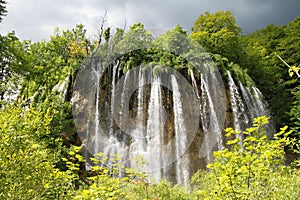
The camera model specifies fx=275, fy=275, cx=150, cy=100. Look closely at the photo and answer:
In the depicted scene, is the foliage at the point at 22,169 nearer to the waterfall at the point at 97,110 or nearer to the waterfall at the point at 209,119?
the waterfall at the point at 97,110

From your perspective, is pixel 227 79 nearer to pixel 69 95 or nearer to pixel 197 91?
pixel 197 91

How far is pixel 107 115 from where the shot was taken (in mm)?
12367

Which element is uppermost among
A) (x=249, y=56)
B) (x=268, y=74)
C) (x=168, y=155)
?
(x=249, y=56)

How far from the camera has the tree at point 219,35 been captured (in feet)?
54.1

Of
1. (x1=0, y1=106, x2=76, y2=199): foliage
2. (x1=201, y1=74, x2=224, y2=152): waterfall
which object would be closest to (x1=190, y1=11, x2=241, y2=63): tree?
(x1=201, y1=74, x2=224, y2=152): waterfall

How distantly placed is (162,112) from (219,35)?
7.63m

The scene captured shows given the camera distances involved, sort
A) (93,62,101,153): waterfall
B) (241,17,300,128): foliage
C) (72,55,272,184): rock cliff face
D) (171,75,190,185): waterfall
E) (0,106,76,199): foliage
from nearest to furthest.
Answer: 1. (0,106,76,199): foliage
2. (171,75,190,185): waterfall
3. (72,55,272,184): rock cliff face
4. (93,62,101,153): waterfall
5. (241,17,300,128): foliage

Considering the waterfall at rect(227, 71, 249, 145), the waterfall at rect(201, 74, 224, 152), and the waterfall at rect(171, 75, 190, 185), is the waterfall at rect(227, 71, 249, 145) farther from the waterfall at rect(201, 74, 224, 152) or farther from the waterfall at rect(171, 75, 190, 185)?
the waterfall at rect(171, 75, 190, 185)

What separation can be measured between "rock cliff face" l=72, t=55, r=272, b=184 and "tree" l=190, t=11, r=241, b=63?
12.6 feet

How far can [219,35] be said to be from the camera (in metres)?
16.8

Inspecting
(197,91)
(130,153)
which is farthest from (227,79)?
(130,153)

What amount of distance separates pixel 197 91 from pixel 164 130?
2.41 m

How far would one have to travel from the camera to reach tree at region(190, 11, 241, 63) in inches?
649

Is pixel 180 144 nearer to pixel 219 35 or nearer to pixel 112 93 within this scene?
→ pixel 112 93
